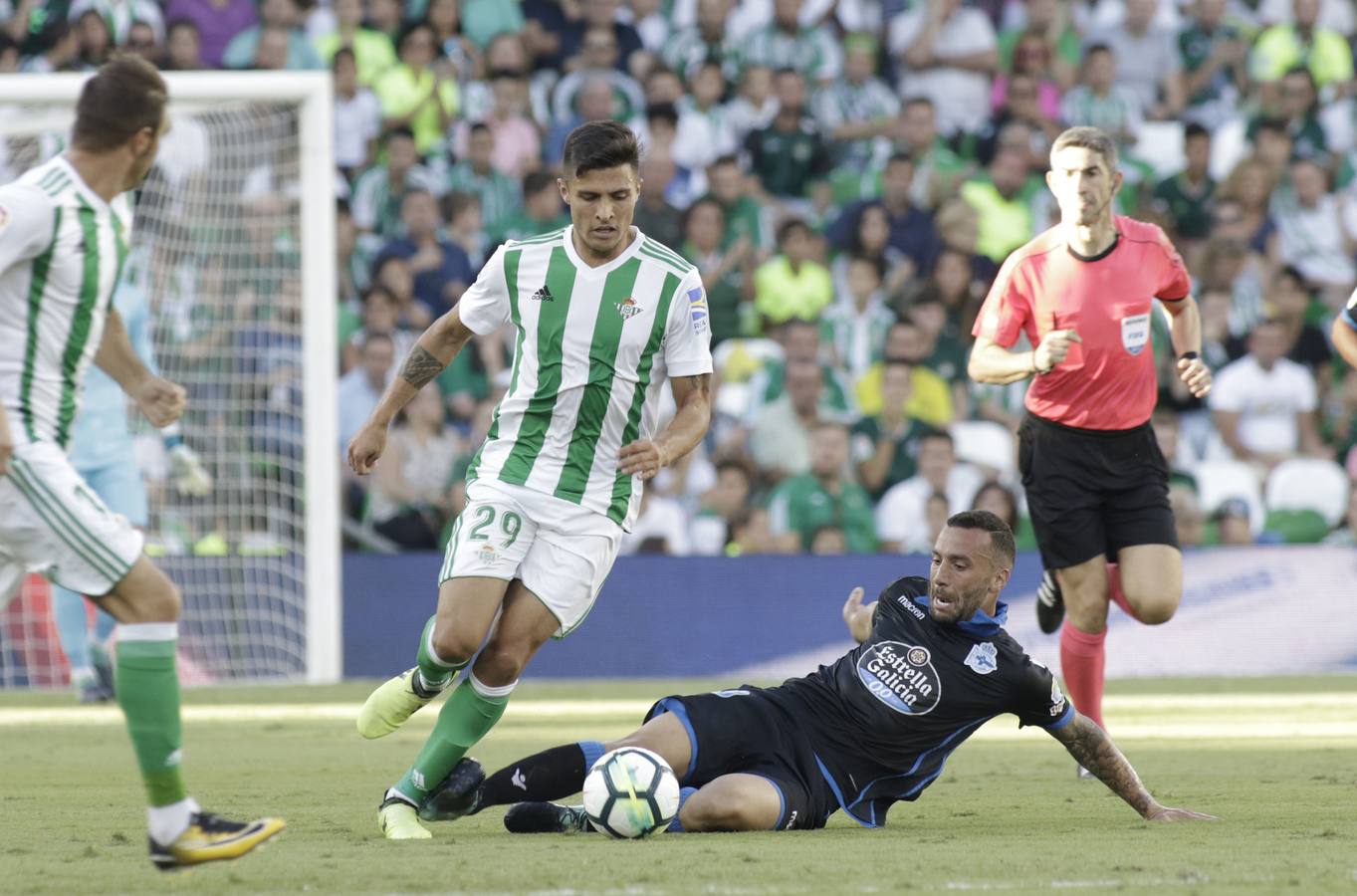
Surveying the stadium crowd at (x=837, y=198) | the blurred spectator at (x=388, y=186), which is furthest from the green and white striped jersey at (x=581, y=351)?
the blurred spectator at (x=388, y=186)

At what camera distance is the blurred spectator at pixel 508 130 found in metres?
14.7

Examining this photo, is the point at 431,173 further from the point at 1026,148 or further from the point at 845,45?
the point at 1026,148

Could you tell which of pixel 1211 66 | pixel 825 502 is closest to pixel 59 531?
pixel 825 502

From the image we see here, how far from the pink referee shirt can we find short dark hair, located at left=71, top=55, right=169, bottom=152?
357 cm

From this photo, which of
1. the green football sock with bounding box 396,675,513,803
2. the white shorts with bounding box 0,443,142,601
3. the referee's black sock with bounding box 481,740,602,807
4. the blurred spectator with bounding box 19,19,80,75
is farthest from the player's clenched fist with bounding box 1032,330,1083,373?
the blurred spectator with bounding box 19,19,80,75

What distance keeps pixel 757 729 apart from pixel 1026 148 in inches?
402

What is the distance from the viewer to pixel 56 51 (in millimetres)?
14242

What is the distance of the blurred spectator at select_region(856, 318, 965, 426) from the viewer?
45.0 feet

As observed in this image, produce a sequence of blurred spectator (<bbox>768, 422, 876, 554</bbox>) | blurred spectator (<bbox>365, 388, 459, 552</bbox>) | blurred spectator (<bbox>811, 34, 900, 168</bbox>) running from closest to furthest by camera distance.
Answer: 1. blurred spectator (<bbox>365, 388, 459, 552</bbox>)
2. blurred spectator (<bbox>768, 422, 876, 554</bbox>)
3. blurred spectator (<bbox>811, 34, 900, 168</bbox>)

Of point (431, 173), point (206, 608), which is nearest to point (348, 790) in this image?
point (206, 608)

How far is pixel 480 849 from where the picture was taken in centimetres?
502

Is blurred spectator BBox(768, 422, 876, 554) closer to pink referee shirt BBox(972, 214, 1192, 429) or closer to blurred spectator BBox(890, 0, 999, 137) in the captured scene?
blurred spectator BBox(890, 0, 999, 137)

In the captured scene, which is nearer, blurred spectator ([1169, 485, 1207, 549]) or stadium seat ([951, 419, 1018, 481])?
blurred spectator ([1169, 485, 1207, 549])

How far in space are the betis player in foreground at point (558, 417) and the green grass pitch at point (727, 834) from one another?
1.92ft
